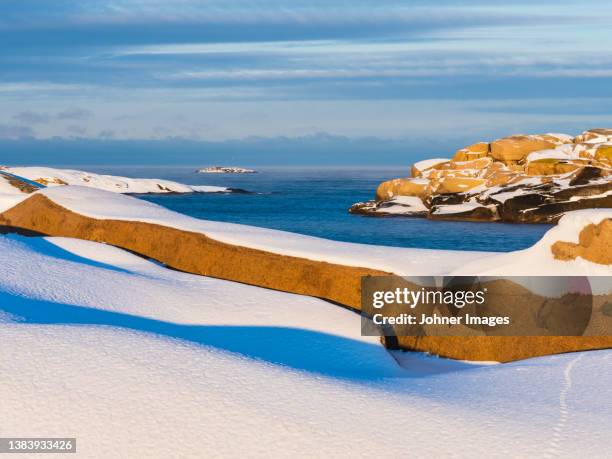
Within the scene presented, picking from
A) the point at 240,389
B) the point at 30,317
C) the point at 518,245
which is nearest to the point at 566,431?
the point at 240,389

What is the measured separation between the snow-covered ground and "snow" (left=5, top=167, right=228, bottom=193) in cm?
8427

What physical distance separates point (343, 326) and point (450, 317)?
2.10m

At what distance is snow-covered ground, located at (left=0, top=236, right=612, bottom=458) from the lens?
8.09 metres

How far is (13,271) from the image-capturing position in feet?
49.7

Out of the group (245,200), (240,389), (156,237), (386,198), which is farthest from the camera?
(245,200)

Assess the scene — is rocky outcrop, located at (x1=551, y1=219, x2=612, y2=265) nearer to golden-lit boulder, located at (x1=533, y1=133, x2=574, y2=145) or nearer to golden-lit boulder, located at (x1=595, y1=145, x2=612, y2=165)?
golden-lit boulder, located at (x1=595, y1=145, x2=612, y2=165)

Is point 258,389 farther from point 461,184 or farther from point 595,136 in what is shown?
point 595,136

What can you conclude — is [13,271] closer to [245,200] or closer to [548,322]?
[548,322]

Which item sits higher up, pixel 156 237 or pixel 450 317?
pixel 156 237

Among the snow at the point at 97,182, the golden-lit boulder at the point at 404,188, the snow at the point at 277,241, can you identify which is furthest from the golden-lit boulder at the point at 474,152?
the snow at the point at 277,241

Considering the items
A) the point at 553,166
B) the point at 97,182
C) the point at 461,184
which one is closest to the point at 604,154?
the point at 553,166

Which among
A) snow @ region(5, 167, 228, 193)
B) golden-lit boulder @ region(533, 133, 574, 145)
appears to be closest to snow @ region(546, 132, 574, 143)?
golden-lit boulder @ region(533, 133, 574, 145)

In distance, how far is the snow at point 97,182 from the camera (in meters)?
102

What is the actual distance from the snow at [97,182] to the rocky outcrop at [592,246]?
8558 cm
